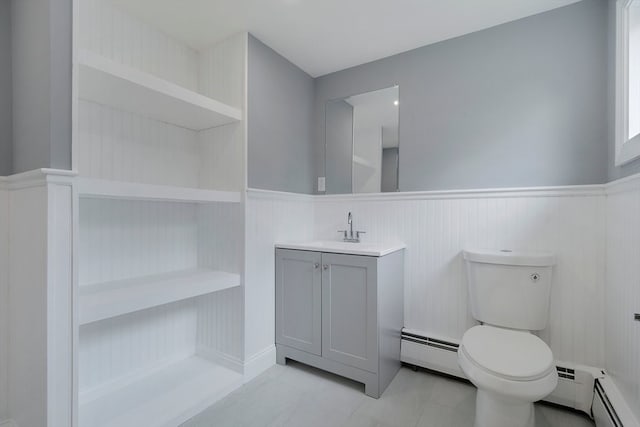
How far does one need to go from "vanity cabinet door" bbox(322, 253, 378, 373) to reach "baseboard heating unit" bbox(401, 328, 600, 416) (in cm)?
43

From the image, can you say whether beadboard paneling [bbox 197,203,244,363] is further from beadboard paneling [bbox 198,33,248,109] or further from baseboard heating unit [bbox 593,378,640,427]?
baseboard heating unit [bbox 593,378,640,427]

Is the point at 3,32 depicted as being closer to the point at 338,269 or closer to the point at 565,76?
the point at 338,269

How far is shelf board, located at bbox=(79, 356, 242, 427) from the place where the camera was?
139 cm

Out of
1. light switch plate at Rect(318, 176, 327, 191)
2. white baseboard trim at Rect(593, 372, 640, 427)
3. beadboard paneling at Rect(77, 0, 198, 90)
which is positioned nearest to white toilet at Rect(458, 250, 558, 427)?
white baseboard trim at Rect(593, 372, 640, 427)

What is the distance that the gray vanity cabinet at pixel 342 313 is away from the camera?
5.41ft

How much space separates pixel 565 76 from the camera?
63.2 inches

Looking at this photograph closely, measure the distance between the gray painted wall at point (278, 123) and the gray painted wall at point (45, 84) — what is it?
0.91m

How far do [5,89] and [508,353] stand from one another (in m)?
2.50

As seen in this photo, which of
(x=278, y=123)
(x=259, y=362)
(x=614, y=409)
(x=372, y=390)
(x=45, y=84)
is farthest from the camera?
(x=278, y=123)

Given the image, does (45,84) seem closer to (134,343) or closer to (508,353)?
(134,343)

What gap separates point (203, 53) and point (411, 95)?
1.50 m

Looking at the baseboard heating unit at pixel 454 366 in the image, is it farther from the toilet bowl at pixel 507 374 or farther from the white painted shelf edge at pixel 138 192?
the white painted shelf edge at pixel 138 192

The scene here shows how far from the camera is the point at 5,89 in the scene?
1.27 metres

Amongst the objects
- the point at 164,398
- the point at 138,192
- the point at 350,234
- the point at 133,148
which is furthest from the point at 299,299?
the point at 133,148
